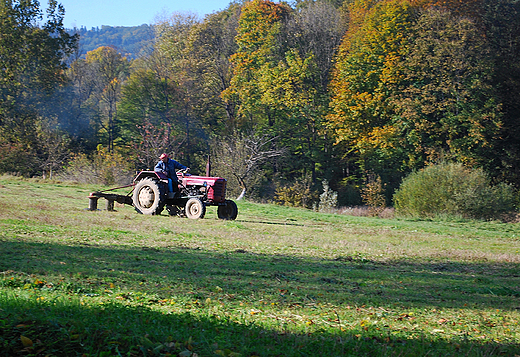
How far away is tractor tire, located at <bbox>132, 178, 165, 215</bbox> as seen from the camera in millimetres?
16094

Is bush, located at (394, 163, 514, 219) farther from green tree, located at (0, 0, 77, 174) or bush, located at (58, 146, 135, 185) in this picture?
green tree, located at (0, 0, 77, 174)

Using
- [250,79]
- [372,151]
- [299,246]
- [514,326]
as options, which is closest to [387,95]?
[372,151]

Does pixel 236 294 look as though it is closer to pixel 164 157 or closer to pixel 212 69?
pixel 164 157

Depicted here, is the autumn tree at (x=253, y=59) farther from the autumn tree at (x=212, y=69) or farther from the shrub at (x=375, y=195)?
the shrub at (x=375, y=195)

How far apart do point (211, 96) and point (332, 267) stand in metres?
39.4

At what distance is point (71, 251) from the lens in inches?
316

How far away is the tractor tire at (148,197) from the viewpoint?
16.1m

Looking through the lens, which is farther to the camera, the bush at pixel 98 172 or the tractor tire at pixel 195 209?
the bush at pixel 98 172

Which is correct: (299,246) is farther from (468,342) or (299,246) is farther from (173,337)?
(173,337)

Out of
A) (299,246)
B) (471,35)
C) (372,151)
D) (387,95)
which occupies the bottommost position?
(299,246)

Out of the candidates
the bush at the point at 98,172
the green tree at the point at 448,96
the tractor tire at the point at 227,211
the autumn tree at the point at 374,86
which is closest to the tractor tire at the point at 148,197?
the tractor tire at the point at 227,211

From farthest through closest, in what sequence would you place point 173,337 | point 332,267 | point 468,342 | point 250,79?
point 250,79 < point 332,267 < point 468,342 < point 173,337

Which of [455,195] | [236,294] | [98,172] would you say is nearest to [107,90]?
[98,172]

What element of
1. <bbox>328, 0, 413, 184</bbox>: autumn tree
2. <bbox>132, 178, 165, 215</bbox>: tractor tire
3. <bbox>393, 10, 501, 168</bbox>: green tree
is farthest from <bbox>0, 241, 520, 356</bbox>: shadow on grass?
<bbox>328, 0, 413, 184</bbox>: autumn tree
